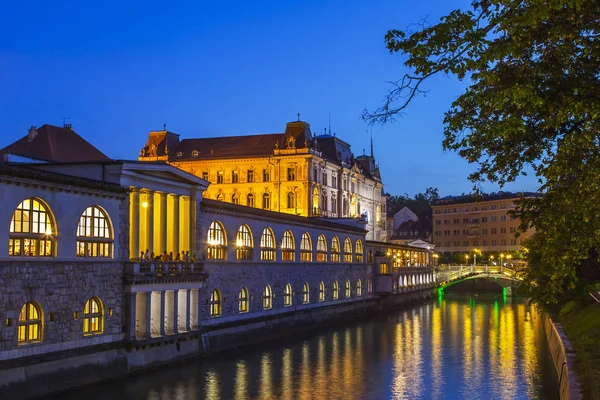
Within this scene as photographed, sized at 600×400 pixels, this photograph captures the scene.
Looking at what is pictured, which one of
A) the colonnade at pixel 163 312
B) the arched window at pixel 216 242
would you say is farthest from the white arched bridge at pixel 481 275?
the colonnade at pixel 163 312

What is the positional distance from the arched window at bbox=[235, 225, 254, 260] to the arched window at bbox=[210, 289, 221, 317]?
369cm

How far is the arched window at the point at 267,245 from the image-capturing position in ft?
180

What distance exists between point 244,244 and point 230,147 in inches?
2157

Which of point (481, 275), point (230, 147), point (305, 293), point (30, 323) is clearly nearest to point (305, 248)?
point (305, 293)

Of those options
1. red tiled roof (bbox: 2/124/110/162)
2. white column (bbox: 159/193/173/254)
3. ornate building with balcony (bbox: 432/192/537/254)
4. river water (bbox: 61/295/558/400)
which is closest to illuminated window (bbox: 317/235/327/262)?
river water (bbox: 61/295/558/400)

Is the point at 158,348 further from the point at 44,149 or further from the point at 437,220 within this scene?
the point at 437,220

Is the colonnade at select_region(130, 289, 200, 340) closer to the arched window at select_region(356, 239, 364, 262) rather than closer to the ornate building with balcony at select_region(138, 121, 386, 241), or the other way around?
the arched window at select_region(356, 239, 364, 262)

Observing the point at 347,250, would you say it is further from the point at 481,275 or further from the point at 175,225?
the point at 481,275

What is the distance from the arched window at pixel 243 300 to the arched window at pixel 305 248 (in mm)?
11996

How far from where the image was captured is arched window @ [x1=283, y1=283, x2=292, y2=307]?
58344 millimetres

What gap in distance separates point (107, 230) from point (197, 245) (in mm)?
8596

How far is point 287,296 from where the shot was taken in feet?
194

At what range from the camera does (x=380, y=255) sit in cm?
8656

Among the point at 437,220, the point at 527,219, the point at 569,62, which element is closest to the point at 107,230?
the point at 527,219
